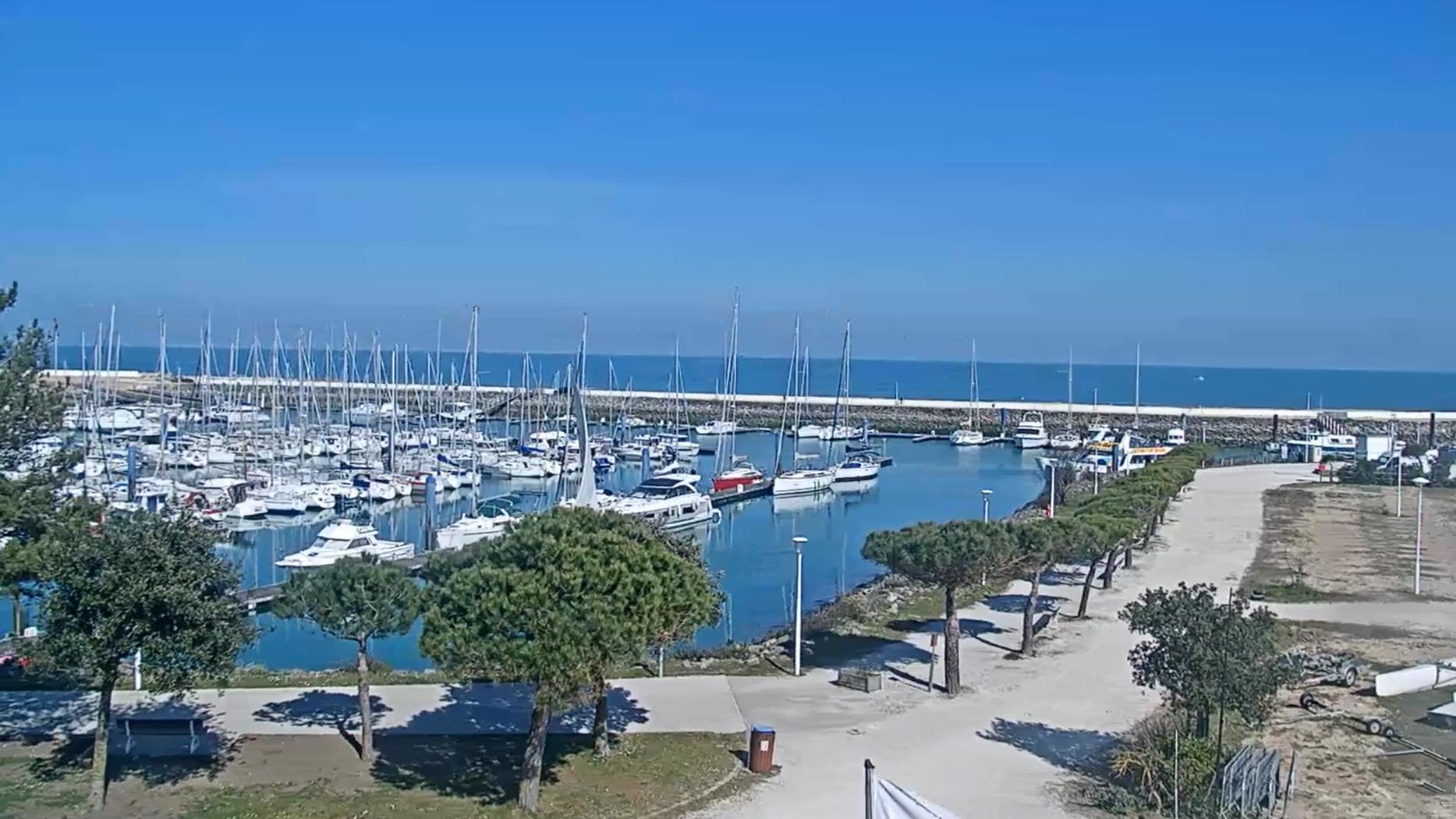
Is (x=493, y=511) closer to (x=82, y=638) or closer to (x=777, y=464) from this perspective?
(x=777, y=464)

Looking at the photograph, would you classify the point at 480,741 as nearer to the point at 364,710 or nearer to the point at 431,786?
the point at 364,710

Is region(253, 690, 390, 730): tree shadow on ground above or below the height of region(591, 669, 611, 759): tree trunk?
below

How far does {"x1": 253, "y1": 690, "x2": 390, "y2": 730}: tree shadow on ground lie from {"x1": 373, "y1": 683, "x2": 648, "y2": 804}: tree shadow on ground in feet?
2.64

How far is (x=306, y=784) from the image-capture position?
46.5 feet

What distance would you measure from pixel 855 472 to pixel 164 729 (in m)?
50.9

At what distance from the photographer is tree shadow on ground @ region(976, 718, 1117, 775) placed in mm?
15727

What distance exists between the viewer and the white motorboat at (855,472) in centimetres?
6375

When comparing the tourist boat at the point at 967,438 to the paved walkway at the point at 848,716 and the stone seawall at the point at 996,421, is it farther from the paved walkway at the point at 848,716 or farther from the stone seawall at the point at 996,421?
the paved walkway at the point at 848,716

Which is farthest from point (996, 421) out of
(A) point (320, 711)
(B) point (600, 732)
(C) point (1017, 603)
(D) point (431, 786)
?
(D) point (431, 786)

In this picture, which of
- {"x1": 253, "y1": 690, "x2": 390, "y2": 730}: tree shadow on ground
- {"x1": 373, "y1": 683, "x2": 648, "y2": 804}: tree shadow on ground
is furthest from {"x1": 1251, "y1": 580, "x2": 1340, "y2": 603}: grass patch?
{"x1": 253, "y1": 690, "x2": 390, "y2": 730}: tree shadow on ground

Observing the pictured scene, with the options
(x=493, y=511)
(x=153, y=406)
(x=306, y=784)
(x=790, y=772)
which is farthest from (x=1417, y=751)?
(x=153, y=406)

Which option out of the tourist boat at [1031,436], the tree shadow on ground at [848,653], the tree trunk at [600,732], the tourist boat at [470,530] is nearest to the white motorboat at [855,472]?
the tourist boat at [470,530]

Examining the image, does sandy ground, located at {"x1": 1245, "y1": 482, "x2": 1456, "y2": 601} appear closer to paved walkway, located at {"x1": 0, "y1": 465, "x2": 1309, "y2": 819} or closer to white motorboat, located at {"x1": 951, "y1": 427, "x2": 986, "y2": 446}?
paved walkway, located at {"x1": 0, "y1": 465, "x2": 1309, "y2": 819}

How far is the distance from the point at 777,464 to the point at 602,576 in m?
49.3
